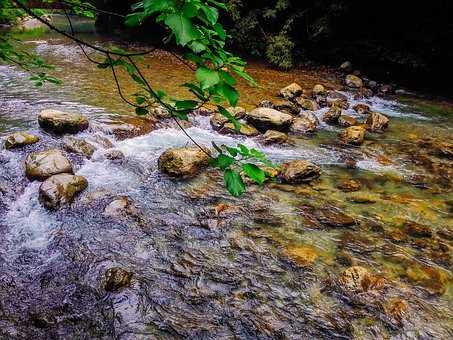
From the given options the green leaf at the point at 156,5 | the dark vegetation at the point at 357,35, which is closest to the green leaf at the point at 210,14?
the green leaf at the point at 156,5

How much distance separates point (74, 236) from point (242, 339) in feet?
7.23

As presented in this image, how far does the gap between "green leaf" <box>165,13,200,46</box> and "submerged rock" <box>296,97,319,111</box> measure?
813 cm

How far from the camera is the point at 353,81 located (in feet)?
36.3

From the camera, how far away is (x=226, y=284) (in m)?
3.58

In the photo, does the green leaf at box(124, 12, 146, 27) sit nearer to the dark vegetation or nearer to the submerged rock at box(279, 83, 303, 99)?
the submerged rock at box(279, 83, 303, 99)

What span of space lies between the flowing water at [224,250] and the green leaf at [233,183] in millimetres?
2200

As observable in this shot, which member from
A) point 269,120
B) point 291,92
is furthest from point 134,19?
point 291,92

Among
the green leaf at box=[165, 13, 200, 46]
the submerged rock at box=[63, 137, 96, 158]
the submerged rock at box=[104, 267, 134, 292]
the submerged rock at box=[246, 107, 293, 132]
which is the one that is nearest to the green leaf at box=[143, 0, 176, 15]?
the green leaf at box=[165, 13, 200, 46]

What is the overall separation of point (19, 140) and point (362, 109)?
7.23m

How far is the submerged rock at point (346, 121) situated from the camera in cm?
791

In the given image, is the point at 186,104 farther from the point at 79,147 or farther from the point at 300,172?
the point at 79,147

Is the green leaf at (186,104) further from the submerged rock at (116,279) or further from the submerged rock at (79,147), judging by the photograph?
the submerged rock at (79,147)

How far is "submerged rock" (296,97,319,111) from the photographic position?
8.78 m

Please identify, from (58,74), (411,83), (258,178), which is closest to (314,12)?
A: (411,83)
